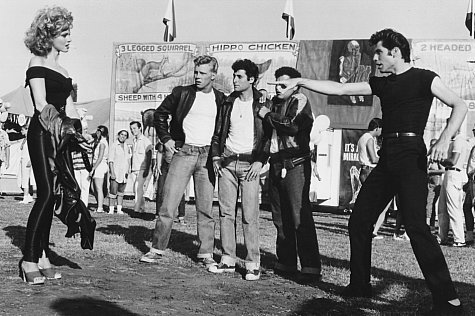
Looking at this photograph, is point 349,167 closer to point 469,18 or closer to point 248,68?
point 469,18

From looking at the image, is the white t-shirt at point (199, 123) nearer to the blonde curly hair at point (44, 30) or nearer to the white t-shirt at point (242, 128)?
the white t-shirt at point (242, 128)

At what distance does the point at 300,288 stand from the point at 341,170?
12.1 metres

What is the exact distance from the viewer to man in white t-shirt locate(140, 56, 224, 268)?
24.4 ft

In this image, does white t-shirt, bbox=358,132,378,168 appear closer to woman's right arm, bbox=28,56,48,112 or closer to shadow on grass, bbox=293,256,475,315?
shadow on grass, bbox=293,256,475,315

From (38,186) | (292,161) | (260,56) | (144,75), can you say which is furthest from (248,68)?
(144,75)

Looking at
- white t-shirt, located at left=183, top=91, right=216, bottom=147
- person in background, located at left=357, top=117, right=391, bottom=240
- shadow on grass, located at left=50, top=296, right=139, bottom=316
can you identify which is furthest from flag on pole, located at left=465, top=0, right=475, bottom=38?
shadow on grass, located at left=50, top=296, right=139, bottom=316

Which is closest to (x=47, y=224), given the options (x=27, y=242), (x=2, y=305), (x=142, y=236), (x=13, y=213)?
(x=27, y=242)

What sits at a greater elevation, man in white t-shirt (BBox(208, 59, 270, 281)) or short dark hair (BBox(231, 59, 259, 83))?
short dark hair (BBox(231, 59, 259, 83))

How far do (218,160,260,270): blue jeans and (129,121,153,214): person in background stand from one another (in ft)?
23.5

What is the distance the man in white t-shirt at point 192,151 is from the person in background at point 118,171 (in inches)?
293

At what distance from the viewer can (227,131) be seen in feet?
23.0

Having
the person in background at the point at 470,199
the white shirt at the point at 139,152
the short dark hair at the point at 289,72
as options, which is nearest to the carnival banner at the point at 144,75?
the white shirt at the point at 139,152

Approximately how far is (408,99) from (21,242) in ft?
17.6

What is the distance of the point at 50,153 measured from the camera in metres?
5.93
